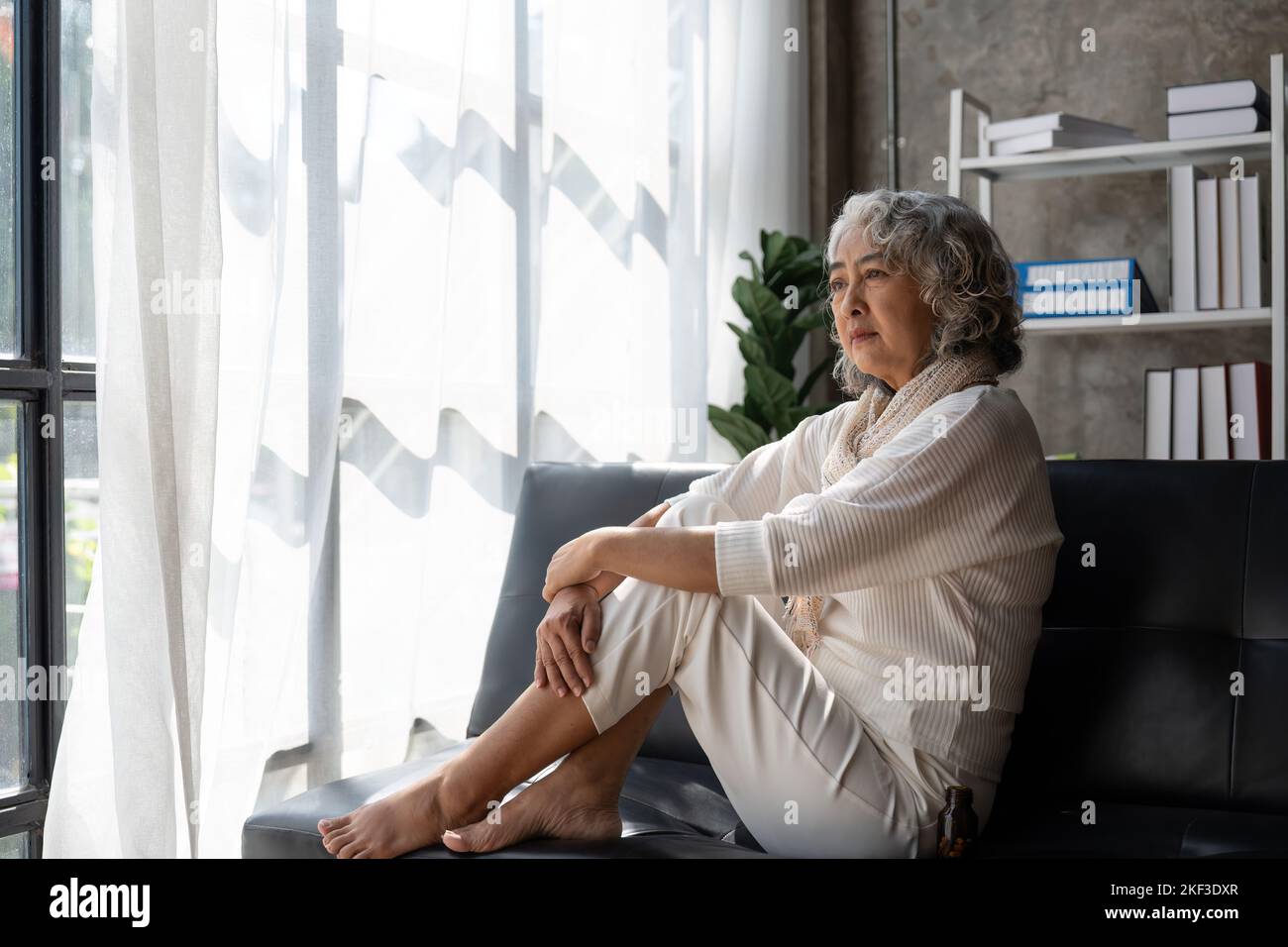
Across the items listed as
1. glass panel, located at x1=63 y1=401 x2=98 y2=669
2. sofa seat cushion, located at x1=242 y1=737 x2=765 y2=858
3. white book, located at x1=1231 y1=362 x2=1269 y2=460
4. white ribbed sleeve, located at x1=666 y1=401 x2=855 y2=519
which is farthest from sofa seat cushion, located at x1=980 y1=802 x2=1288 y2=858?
white book, located at x1=1231 y1=362 x2=1269 y2=460

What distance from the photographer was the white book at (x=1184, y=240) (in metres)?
2.87

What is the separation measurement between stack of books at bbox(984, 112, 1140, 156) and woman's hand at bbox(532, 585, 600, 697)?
6.71 ft

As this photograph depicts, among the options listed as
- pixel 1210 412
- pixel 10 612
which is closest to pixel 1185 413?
pixel 1210 412

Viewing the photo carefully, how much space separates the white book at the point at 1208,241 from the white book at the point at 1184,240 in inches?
0.4

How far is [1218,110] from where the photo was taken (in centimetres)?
284

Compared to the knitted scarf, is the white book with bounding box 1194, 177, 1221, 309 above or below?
above

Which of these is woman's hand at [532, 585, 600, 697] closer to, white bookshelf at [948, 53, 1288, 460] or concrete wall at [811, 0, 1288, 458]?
white bookshelf at [948, 53, 1288, 460]

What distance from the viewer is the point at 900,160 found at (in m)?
3.62

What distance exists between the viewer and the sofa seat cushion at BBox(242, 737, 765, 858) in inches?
56.1

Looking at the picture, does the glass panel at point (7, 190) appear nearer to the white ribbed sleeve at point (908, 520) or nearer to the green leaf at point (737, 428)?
the white ribbed sleeve at point (908, 520)

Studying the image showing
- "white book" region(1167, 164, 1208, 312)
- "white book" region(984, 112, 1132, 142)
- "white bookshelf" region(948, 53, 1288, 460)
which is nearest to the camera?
"white bookshelf" region(948, 53, 1288, 460)
